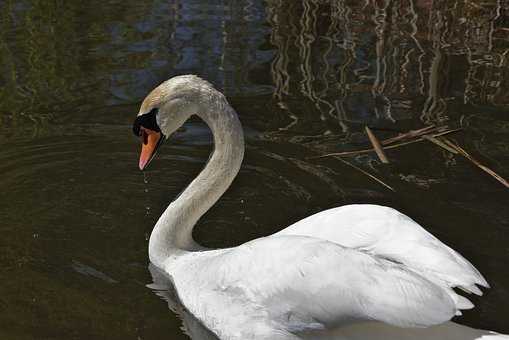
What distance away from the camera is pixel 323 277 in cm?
426

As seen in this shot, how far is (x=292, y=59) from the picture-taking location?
9.10 metres

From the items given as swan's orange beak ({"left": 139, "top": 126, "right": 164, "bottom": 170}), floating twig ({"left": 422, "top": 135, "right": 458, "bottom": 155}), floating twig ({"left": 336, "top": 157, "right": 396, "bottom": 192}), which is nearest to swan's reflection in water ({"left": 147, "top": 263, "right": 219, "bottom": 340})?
swan's orange beak ({"left": 139, "top": 126, "right": 164, "bottom": 170})

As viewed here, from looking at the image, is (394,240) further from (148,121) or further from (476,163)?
(476,163)

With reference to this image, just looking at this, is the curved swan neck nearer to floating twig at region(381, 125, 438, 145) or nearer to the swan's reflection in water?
the swan's reflection in water

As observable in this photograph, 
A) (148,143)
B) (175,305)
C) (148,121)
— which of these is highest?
(148,121)

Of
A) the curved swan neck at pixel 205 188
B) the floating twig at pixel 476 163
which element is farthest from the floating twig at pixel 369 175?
the curved swan neck at pixel 205 188

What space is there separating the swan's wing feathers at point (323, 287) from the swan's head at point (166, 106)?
3.52 feet

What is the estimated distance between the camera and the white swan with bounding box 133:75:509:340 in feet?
13.5

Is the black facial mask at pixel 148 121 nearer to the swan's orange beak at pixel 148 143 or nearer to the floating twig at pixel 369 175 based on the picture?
the swan's orange beak at pixel 148 143

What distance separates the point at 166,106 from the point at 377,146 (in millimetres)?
2154

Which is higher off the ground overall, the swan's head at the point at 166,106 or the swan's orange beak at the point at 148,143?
the swan's head at the point at 166,106

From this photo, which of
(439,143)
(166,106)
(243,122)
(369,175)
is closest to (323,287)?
(166,106)

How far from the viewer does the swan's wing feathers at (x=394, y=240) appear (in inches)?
168

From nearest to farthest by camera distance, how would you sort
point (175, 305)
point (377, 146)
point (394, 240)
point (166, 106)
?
point (394, 240) < point (175, 305) < point (166, 106) < point (377, 146)
